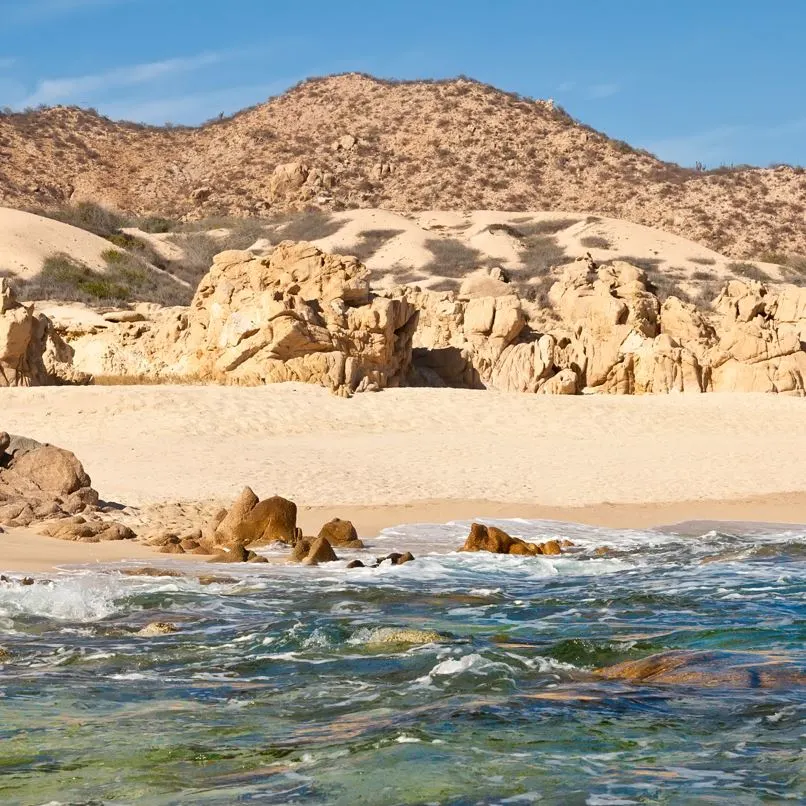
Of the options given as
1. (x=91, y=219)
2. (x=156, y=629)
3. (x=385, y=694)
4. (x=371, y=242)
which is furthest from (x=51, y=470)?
(x=371, y=242)

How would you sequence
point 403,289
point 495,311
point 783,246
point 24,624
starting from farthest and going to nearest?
point 783,246 < point 403,289 < point 495,311 < point 24,624

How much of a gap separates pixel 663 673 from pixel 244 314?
15.7m

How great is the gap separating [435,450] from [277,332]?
4.37 meters

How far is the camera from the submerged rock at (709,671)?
21.1 feet

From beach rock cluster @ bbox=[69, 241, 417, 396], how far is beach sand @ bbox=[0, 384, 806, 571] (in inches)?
32.6

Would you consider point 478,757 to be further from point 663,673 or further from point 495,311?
point 495,311

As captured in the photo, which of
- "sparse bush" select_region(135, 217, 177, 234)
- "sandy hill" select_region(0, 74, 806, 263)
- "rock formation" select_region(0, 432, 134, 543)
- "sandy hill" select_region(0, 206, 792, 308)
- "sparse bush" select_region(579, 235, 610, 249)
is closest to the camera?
"rock formation" select_region(0, 432, 134, 543)

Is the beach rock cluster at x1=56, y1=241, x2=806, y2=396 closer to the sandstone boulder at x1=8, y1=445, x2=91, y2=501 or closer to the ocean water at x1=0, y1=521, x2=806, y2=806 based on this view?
the sandstone boulder at x1=8, y1=445, x2=91, y2=501

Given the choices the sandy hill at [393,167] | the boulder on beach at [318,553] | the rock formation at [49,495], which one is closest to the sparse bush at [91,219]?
the sandy hill at [393,167]

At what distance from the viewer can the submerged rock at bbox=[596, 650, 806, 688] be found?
645 centimetres

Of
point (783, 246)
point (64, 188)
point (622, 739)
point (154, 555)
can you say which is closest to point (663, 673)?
point (622, 739)

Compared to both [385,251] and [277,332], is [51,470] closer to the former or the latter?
[277,332]

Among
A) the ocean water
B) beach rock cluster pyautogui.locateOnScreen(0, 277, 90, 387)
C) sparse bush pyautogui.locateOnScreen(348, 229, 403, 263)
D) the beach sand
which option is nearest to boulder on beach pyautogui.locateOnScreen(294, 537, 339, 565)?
the ocean water

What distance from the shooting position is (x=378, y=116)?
75.5 meters
